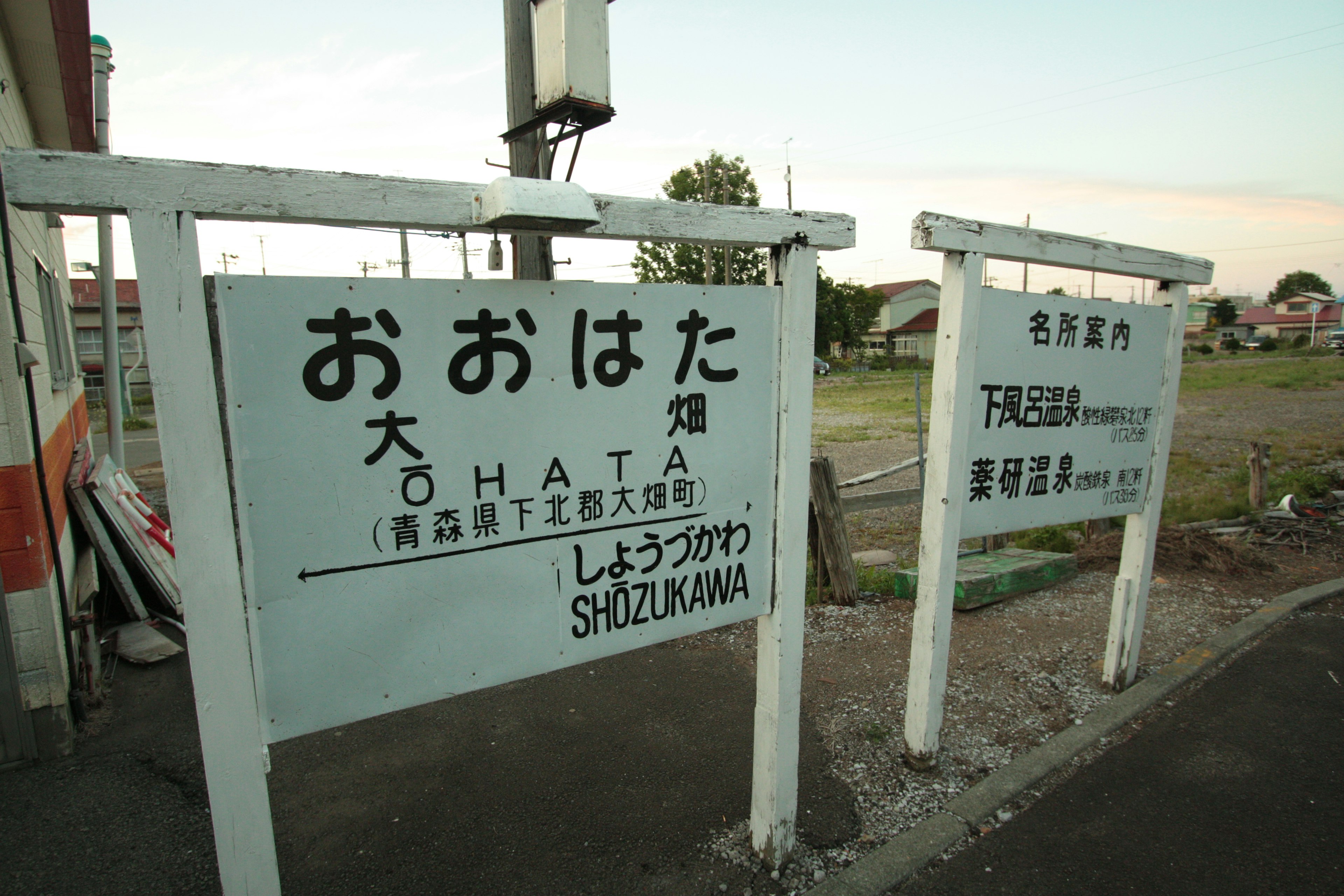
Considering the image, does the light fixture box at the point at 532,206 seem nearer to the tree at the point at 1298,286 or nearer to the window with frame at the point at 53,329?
the window with frame at the point at 53,329

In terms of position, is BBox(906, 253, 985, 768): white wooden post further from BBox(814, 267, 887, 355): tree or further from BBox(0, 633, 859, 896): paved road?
BBox(814, 267, 887, 355): tree

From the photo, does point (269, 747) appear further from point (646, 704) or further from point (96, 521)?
point (96, 521)

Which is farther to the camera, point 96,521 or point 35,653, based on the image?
point 96,521

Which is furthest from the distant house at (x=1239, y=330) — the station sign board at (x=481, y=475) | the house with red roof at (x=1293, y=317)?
the station sign board at (x=481, y=475)

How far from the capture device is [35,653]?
3328 millimetres

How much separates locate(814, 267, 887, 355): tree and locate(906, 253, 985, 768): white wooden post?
38814 mm

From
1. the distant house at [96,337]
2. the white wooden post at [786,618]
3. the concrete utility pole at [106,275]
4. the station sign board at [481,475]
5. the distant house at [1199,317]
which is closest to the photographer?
the station sign board at [481,475]

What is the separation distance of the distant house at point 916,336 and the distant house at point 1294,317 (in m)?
47.3

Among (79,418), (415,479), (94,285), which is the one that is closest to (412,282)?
(415,479)

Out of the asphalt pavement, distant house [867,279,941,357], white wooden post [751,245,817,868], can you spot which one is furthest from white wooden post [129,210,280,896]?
distant house [867,279,941,357]

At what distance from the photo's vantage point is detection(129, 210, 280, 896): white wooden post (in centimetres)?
156

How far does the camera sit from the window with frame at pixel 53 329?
4883 mm

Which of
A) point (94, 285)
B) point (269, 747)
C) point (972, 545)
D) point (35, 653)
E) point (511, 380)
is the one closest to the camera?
point (511, 380)

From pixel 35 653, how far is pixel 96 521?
184 cm
